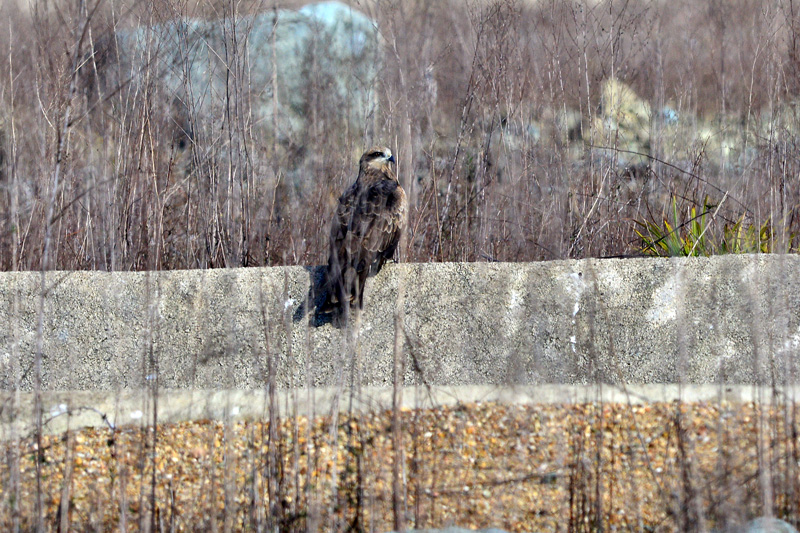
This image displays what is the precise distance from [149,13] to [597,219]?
2.25 metres

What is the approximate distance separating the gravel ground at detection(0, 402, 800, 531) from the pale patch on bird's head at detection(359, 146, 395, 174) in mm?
1605

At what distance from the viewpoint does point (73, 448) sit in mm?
2541

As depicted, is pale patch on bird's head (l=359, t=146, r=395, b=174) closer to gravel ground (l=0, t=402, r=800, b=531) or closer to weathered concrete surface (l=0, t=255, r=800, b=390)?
weathered concrete surface (l=0, t=255, r=800, b=390)

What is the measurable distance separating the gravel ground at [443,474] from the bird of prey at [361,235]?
0.60 m

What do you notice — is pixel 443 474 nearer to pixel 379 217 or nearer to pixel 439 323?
pixel 439 323

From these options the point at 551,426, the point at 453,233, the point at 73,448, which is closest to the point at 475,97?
the point at 453,233

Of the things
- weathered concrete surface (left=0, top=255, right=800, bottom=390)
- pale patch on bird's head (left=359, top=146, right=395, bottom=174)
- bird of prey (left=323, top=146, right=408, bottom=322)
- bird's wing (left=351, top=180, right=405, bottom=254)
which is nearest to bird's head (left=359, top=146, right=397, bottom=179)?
pale patch on bird's head (left=359, top=146, right=395, bottom=174)

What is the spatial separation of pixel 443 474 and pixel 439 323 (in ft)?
3.42

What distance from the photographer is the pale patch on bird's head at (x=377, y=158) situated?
13.0ft

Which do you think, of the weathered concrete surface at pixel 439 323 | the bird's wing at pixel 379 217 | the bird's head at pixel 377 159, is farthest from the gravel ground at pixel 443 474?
the bird's head at pixel 377 159

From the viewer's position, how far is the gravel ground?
189 cm

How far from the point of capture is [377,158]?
3971 millimetres

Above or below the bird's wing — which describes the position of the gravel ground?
below

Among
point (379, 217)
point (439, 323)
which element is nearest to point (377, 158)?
point (379, 217)
